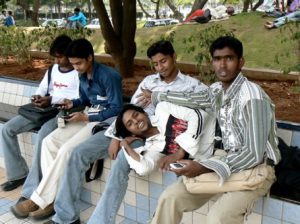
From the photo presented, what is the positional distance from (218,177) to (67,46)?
1960 mm

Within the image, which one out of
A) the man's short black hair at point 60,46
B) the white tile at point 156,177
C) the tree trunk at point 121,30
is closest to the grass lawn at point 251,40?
the tree trunk at point 121,30

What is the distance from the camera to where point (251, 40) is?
27.4 ft

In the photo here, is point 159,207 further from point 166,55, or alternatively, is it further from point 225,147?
point 166,55

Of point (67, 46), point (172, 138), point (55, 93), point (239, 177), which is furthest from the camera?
point (55, 93)

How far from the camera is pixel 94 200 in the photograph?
356 cm

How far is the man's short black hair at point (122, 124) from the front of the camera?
2.91m

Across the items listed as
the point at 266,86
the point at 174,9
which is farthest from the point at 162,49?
the point at 174,9

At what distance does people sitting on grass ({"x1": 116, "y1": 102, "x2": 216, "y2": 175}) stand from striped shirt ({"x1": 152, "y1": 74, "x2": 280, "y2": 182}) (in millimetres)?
177

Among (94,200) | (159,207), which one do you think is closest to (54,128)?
(94,200)

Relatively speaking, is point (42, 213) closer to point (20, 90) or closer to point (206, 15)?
point (20, 90)

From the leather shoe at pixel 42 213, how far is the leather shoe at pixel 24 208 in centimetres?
3

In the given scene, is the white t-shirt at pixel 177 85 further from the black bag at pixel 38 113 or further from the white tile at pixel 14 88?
the white tile at pixel 14 88

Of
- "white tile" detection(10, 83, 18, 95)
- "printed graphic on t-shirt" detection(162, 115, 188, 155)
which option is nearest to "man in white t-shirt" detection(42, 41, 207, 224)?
"printed graphic on t-shirt" detection(162, 115, 188, 155)

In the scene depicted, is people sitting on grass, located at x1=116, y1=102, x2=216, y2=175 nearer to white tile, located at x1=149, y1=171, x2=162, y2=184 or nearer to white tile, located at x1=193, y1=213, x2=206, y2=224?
white tile, located at x1=149, y1=171, x2=162, y2=184
